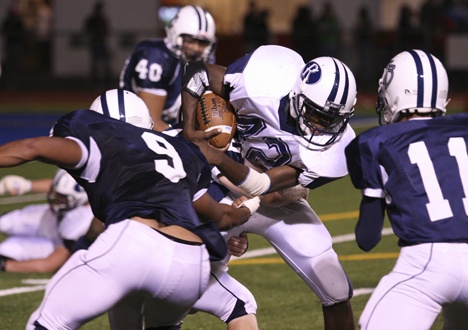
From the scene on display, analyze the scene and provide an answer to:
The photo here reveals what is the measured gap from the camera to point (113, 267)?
3.59m

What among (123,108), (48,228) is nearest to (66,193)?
(48,228)

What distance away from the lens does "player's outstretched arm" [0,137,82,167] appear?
11.9 feet

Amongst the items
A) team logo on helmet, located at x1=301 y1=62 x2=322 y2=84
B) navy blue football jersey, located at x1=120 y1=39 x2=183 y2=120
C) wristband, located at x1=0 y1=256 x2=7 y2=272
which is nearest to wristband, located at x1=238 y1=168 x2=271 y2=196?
team logo on helmet, located at x1=301 y1=62 x2=322 y2=84

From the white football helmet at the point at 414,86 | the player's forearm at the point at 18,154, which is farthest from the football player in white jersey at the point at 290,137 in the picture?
the player's forearm at the point at 18,154

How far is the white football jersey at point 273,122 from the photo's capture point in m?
4.63

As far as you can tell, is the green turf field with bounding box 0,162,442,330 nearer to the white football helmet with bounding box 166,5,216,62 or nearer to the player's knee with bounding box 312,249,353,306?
the player's knee with bounding box 312,249,353,306

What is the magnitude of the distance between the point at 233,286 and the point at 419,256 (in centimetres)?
109

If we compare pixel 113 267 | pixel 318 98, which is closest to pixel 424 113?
pixel 318 98

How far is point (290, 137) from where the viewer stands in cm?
467

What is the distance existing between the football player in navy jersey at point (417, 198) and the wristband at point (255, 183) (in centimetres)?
60

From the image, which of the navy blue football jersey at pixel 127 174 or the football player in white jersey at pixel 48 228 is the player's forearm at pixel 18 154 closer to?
the navy blue football jersey at pixel 127 174

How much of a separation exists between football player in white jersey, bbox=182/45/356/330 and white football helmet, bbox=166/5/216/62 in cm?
208

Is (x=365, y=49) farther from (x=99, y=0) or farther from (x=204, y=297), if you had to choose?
(x=204, y=297)

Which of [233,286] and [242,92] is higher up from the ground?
[242,92]
